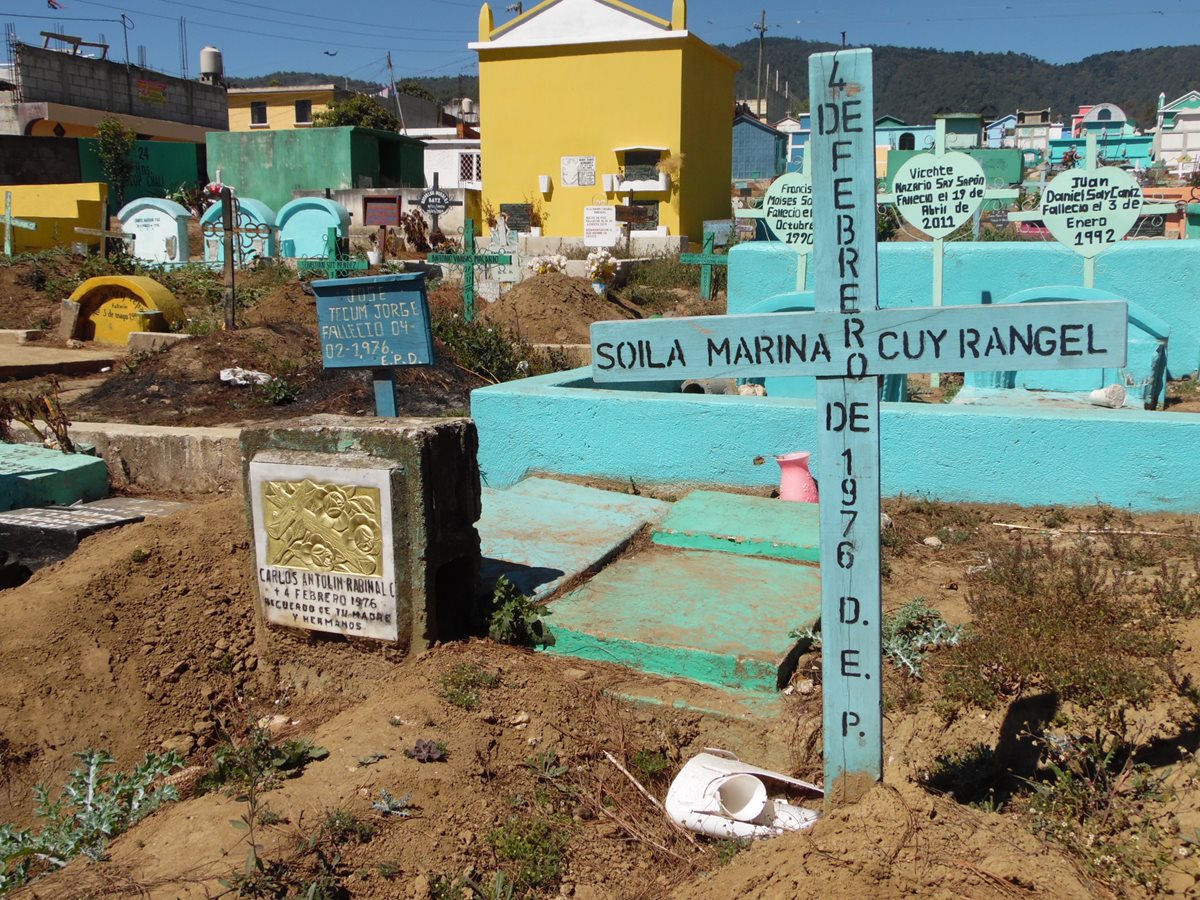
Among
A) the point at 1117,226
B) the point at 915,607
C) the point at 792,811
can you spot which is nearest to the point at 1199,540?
the point at 915,607

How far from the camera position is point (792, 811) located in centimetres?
311

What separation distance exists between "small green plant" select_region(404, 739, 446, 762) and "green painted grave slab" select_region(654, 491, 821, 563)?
7.03 ft

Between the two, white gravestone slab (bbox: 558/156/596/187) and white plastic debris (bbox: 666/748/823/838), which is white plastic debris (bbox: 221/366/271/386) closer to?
white plastic debris (bbox: 666/748/823/838)

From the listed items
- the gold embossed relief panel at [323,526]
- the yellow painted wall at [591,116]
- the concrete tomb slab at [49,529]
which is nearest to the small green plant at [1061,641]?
the gold embossed relief panel at [323,526]

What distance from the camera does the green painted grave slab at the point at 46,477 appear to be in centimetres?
582

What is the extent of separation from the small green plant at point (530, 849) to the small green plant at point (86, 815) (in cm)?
111

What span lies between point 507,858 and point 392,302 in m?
2.66

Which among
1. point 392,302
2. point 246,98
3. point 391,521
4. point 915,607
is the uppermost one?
point 246,98

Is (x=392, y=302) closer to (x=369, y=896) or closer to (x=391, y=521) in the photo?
(x=391, y=521)

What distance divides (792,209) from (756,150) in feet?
135

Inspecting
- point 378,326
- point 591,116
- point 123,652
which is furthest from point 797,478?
point 591,116

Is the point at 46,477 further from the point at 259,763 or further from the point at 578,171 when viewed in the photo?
the point at 578,171

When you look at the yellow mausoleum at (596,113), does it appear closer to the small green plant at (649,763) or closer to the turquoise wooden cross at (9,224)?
the turquoise wooden cross at (9,224)

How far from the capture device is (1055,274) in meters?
10.3
